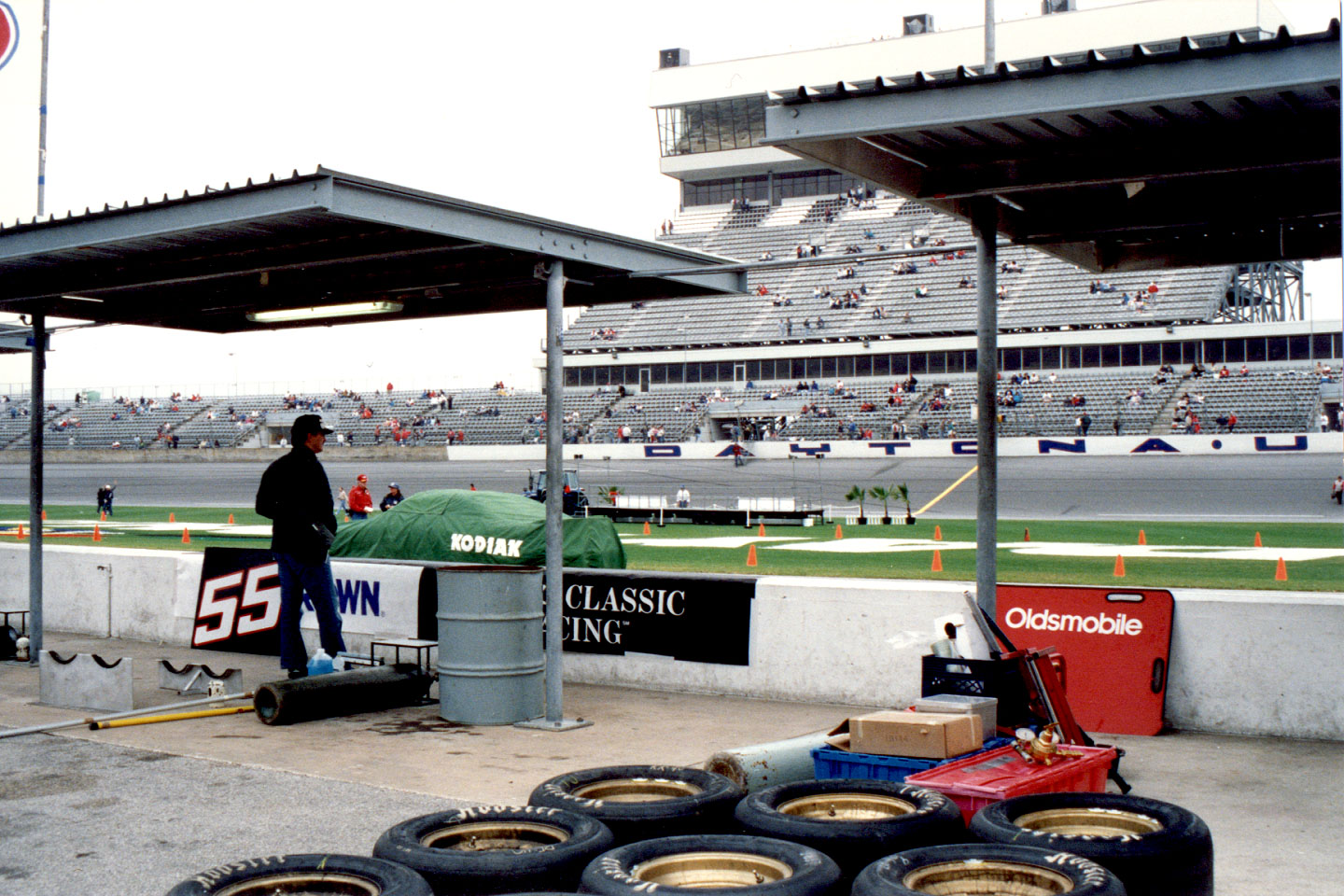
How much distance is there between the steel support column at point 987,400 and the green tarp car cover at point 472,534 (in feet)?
15.0

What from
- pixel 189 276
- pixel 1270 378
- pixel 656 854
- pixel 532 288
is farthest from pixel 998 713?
pixel 1270 378

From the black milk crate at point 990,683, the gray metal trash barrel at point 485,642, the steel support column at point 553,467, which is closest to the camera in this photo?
the black milk crate at point 990,683

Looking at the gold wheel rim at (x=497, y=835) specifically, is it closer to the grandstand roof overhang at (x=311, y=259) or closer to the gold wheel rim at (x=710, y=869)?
the gold wheel rim at (x=710, y=869)

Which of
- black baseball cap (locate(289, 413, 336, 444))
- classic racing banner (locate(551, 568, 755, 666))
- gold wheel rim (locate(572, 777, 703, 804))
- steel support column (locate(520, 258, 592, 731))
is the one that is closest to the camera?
gold wheel rim (locate(572, 777, 703, 804))

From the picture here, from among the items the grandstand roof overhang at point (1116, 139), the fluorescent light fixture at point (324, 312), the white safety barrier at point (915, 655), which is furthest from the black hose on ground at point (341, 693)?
the grandstand roof overhang at point (1116, 139)

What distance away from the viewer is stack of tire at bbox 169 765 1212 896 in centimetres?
363

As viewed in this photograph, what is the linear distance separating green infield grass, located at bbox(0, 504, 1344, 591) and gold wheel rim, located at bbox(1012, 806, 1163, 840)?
7.90m

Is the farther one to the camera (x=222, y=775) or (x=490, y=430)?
(x=490, y=430)

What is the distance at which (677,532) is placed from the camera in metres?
32.4

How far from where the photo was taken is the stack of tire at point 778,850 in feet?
11.9

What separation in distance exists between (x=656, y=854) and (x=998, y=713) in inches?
113

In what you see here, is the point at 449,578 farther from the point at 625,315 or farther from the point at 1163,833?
the point at 625,315

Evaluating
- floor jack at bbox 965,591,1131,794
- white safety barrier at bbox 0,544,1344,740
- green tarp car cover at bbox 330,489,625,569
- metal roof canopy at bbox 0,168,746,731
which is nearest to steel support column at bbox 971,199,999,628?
white safety barrier at bbox 0,544,1344,740

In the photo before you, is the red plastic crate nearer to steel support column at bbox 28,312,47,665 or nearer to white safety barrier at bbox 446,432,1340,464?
steel support column at bbox 28,312,47,665
